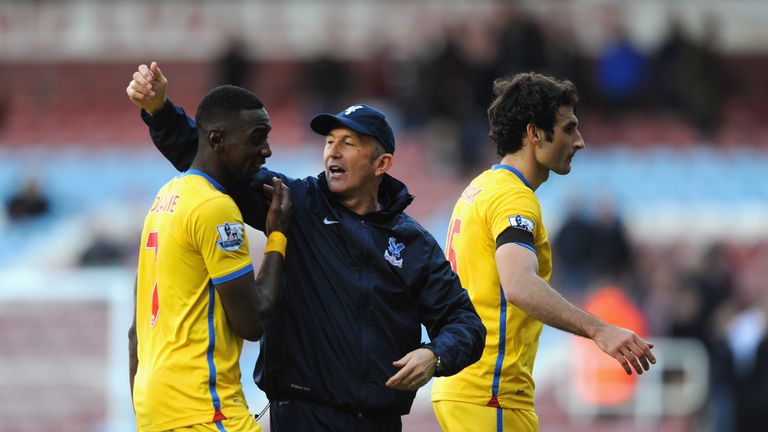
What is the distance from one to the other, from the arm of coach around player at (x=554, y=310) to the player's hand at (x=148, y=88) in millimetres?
1552

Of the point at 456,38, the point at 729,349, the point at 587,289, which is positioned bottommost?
the point at 729,349

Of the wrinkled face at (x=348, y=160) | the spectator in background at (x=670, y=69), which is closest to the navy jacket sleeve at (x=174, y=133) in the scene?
the wrinkled face at (x=348, y=160)

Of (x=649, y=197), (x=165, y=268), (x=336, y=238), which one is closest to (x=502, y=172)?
Answer: (x=336, y=238)

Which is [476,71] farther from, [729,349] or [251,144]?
[251,144]

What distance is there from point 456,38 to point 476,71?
275 cm

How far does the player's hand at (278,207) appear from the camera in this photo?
546 centimetres

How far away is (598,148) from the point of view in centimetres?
2069

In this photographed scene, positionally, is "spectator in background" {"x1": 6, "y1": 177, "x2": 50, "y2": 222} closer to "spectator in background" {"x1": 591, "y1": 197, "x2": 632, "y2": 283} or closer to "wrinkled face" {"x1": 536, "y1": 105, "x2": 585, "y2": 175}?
"spectator in background" {"x1": 591, "y1": 197, "x2": 632, "y2": 283}

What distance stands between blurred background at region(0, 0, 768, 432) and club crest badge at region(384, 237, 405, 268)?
25.8ft

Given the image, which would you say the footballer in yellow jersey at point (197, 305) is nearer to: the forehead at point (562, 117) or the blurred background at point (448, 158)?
the forehead at point (562, 117)

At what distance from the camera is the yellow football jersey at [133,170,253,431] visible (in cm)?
508

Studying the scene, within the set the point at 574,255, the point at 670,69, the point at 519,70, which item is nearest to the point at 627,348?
the point at 574,255

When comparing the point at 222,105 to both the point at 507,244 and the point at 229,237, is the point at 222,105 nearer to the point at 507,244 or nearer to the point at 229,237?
the point at 229,237

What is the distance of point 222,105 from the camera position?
530 cm
